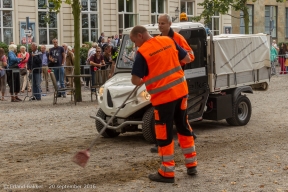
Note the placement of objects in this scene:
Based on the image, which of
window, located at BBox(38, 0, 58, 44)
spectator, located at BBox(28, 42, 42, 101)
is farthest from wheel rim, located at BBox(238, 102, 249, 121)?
window, located at BBox(38, 0, 58, 44)

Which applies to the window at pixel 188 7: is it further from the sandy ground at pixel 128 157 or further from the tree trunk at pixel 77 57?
the sandy ground at pixel 128 157

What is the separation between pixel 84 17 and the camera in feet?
116

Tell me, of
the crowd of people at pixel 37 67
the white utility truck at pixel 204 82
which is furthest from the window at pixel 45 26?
the white utility truck at pixel 204 82

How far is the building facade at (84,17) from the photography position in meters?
31.5

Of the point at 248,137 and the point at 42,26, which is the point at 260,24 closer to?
the point at 42,26

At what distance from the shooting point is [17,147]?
462 inches

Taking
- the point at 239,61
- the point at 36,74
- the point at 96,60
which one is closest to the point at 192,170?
the point at 239,61

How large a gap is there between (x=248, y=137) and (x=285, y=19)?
43.3 metres

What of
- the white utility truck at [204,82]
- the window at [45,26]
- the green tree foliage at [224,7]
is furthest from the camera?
the window at [45,26]

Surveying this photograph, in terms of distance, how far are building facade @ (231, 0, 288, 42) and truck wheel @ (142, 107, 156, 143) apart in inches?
1468

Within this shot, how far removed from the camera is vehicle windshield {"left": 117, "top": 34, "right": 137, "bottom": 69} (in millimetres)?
12977

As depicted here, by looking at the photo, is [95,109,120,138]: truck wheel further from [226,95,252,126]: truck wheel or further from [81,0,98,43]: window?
[81,0,98,43]: window

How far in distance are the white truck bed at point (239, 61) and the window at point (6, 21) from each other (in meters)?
18.3

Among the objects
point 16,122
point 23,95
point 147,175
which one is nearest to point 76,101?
point 23,95
